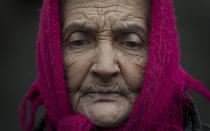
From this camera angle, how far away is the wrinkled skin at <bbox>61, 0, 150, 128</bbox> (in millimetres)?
1699

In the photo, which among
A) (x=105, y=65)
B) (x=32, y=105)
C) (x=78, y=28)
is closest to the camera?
(x=105, y=65)

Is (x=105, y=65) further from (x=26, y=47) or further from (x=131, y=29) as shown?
(x=26, y=47)

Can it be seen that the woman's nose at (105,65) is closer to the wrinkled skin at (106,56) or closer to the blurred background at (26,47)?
the wrinkled skin at (106,56)

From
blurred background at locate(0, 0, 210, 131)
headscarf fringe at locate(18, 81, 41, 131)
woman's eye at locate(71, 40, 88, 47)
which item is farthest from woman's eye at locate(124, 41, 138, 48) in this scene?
blurred background at locate(0, 0, 210, 131)

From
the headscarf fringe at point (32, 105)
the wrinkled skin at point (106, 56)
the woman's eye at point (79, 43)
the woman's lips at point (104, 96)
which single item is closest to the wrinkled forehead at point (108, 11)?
the wrinkled skin at point (106, 56)

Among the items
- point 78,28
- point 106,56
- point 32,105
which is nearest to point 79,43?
point 78,28

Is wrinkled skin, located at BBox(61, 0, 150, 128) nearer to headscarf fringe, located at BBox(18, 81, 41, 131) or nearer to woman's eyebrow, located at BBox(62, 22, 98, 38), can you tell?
woman's eyebrow, located at BBox(62, 22, 98, 38)

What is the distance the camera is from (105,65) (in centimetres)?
165

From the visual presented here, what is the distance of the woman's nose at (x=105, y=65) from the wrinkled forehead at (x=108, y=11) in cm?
17

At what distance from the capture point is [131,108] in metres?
1.76

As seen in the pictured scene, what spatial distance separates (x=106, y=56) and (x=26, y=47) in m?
3.44

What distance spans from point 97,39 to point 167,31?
0.44 metres

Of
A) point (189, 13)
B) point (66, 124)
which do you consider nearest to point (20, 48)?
point (189, 13)

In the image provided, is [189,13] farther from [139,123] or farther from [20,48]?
[139,123]
